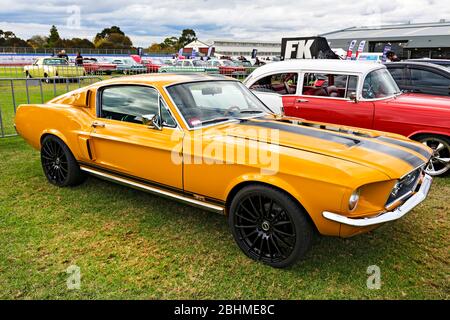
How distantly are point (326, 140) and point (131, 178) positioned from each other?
6.76 feet

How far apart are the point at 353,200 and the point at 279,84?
14.0ft

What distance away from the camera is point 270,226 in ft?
10.1

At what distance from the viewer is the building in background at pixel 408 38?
35469 mm

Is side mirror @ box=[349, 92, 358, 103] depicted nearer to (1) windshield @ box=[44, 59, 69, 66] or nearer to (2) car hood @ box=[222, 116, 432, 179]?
(2) car hood @ box=[222, 116, 432, 179]

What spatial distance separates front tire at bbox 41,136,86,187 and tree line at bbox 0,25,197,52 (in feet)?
204

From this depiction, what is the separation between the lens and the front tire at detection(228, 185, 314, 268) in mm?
2885

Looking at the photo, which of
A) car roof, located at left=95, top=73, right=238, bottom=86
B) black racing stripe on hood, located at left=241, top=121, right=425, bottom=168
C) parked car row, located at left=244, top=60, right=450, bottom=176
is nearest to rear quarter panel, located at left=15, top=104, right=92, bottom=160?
car roof, located at left=95, top=73, right=238, bottom=86

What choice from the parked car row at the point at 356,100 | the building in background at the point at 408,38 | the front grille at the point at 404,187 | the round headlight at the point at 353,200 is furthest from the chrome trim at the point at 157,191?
the building in background at the point at 408,38

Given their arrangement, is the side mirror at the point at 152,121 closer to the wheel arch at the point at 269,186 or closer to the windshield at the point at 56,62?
the wheel arch at the point at 269,186

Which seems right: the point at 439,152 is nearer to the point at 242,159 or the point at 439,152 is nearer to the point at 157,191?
the point at 242,159

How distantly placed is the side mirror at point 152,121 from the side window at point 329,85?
3351mm

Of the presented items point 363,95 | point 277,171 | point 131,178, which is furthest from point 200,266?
point 363,95

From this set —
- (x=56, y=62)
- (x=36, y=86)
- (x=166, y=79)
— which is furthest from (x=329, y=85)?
(x=56, y=62)
